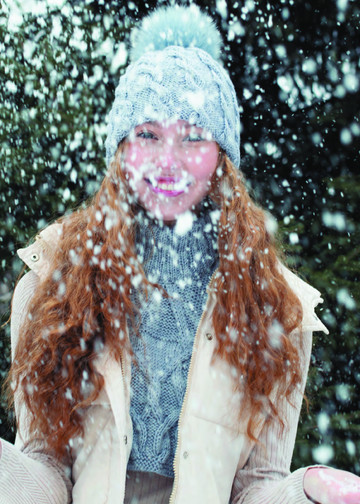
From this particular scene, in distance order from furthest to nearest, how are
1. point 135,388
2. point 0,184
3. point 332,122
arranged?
point 332,122
point 0,184
point 135,388

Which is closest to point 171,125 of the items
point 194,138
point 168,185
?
point 194,138

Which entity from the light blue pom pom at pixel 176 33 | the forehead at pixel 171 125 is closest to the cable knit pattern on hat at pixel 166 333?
the forehead at pixel 171 125

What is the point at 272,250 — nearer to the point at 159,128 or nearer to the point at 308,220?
the point at 159,128

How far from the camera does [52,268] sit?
6.05ft

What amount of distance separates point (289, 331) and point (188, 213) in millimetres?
513

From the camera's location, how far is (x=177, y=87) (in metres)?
1.78

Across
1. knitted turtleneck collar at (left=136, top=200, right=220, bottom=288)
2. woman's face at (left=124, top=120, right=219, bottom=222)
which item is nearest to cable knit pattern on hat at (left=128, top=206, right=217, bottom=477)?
knitted turtleneck collar at (left=136, top=200, right=220, bottom=288)

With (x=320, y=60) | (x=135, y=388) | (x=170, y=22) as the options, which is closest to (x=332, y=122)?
(x=320, y=60)

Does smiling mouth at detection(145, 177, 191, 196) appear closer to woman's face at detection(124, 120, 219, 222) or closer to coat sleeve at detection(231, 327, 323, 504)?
woman's face at detection(124, 120, 219, 222)

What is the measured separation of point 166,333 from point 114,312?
0.18 meters

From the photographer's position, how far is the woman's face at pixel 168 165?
5.79ft

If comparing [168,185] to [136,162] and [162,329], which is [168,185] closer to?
[136,162]

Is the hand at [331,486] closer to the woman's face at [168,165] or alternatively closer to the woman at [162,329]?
the woman at [162,329]

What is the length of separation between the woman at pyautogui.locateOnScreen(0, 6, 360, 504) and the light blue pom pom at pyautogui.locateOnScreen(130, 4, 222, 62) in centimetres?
6
